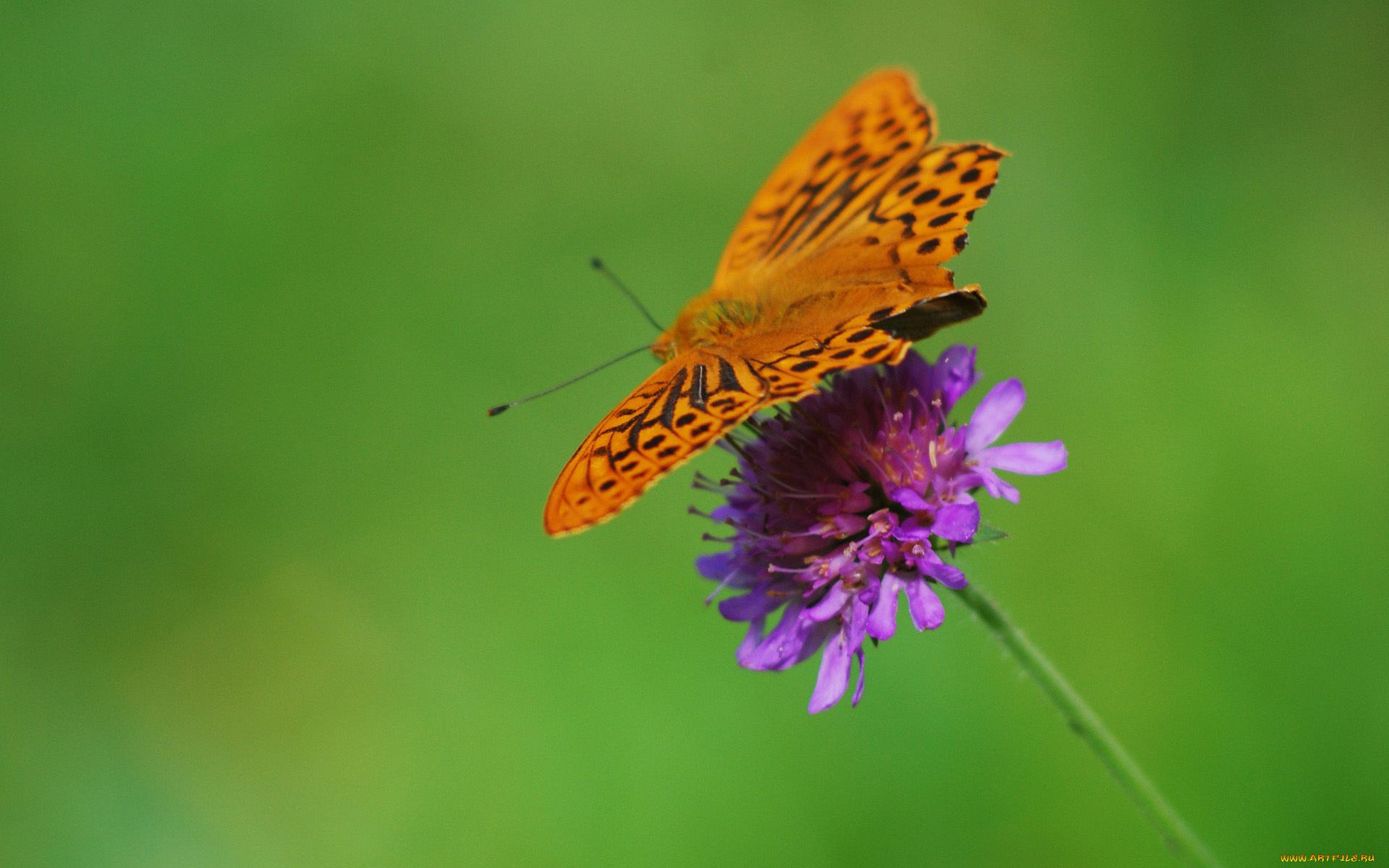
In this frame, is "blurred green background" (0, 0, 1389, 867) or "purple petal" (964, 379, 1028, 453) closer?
"purple petal" (964, 379, 1028, 453)

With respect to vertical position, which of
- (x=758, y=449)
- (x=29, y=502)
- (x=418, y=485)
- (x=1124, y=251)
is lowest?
(x=29, y=502)

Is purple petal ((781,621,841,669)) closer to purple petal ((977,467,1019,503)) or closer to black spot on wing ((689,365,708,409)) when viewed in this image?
purple petal ((977,467,1019,503))

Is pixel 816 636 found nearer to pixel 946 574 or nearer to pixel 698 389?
pixel 946 574

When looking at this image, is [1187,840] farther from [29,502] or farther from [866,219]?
[29,502]

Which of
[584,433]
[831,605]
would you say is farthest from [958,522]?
[584,433]

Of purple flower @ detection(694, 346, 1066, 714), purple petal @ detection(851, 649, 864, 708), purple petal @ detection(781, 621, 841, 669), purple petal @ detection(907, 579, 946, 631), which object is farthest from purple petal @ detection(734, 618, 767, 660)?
purple petal @ detection(907, 579, 946, 631)

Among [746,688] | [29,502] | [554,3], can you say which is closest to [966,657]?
[746,688]
